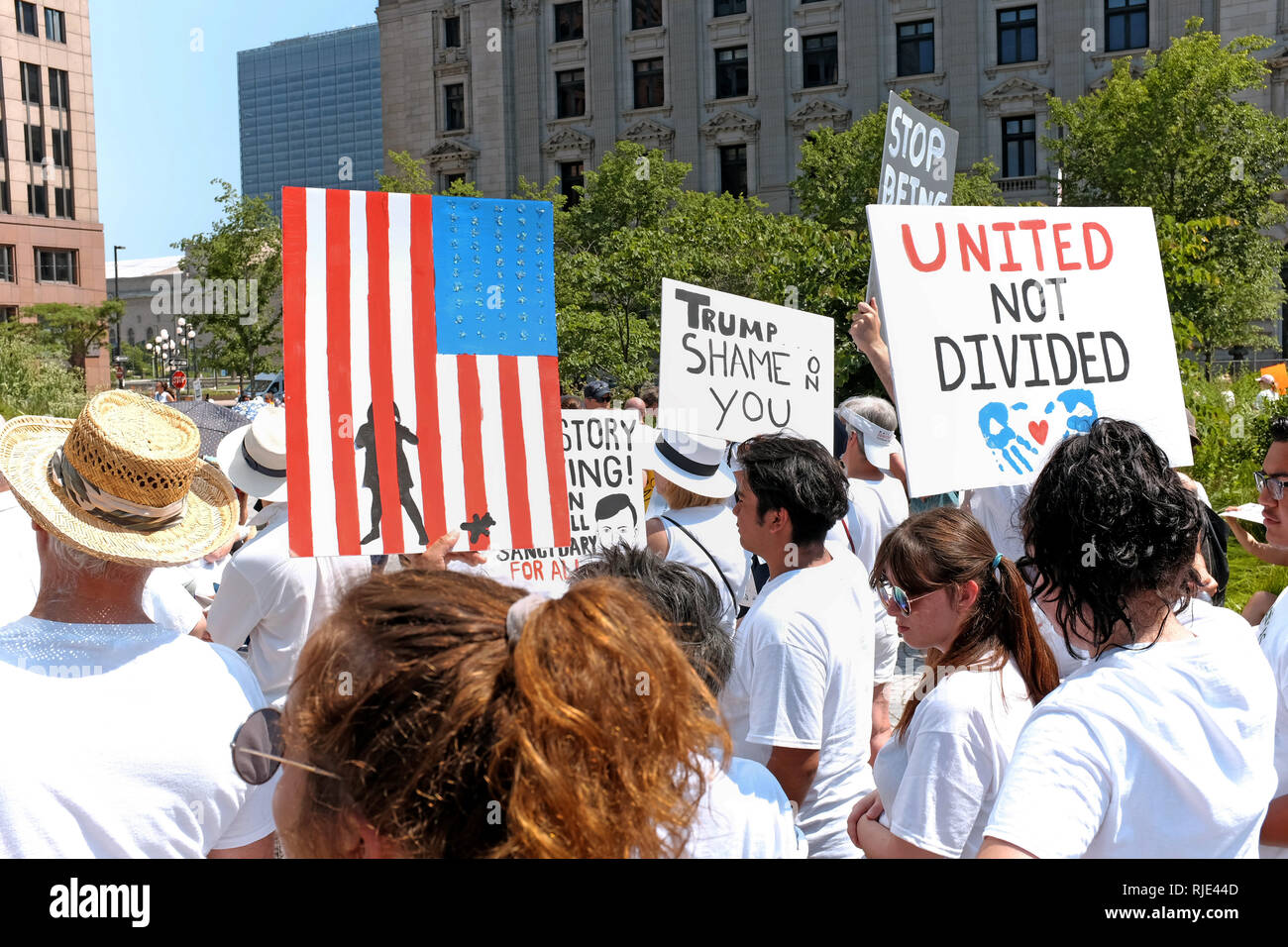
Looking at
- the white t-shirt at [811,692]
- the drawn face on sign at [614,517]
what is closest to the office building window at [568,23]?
the drawn face on sign at [614,517]

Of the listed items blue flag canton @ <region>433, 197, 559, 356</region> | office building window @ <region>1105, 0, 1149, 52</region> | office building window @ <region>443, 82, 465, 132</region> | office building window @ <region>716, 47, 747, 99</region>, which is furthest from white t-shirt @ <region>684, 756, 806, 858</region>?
office building window @ <region>443, 82, 465, 132</region>

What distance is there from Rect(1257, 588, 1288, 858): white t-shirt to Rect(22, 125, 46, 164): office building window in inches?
2830

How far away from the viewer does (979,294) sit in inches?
161

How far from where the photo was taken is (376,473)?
3.25 m

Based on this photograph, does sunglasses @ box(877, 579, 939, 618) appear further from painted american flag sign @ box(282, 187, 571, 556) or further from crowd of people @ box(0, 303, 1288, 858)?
painted american flag sign @ box(282, 187, 571, 556)

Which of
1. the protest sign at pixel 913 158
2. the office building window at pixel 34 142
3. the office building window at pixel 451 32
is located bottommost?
the protest sign at pixel 913 158

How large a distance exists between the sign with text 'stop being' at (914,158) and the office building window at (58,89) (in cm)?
6981

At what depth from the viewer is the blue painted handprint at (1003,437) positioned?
3959 mm

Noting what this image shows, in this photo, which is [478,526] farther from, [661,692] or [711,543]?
[661,692]

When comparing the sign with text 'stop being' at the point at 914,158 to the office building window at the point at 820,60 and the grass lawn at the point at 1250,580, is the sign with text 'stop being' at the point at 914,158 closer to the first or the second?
the grass lawn at the point at 1250,580

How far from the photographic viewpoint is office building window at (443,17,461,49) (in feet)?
159

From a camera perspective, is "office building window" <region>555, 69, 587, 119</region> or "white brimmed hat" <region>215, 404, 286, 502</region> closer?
"white brimmed hat" <region>215, 404, 286, 502</region>
